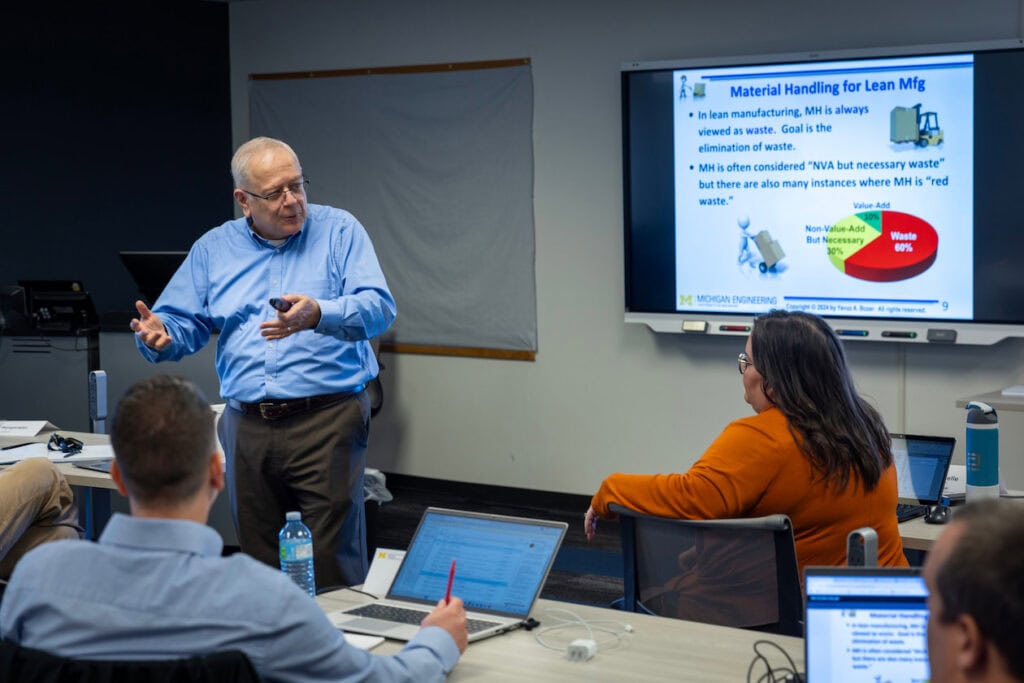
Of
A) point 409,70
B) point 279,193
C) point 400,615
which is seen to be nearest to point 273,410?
point 279,193

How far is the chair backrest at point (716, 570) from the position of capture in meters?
2.46

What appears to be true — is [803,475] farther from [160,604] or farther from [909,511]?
[160,604]

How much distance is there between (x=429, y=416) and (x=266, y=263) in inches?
133

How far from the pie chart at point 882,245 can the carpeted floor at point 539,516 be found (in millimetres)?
1728

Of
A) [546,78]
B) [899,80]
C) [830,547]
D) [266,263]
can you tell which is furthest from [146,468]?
[546,78]

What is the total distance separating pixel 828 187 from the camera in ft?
17.8

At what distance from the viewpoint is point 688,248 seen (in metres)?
5.78

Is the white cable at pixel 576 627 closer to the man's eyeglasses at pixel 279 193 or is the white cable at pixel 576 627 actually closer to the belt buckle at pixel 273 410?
the belt buckle at pixel 273 410

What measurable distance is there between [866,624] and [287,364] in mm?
2126

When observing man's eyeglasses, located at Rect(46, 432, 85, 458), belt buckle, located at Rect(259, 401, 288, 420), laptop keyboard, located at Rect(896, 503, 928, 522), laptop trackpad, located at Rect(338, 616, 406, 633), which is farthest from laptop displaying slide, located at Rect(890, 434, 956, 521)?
man's eyeglasses, located at Rect(46, 432, 85, 458)

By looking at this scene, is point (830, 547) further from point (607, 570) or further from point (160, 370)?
point (160, 370)

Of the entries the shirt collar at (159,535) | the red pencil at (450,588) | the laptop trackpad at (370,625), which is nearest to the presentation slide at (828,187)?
the red pencil at (450,588)

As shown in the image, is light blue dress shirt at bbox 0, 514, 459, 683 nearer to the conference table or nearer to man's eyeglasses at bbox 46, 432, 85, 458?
the conference table

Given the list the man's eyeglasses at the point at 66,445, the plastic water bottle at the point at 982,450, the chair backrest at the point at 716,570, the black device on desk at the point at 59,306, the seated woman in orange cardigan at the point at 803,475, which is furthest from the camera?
the black device on desk at the point at 59,306
